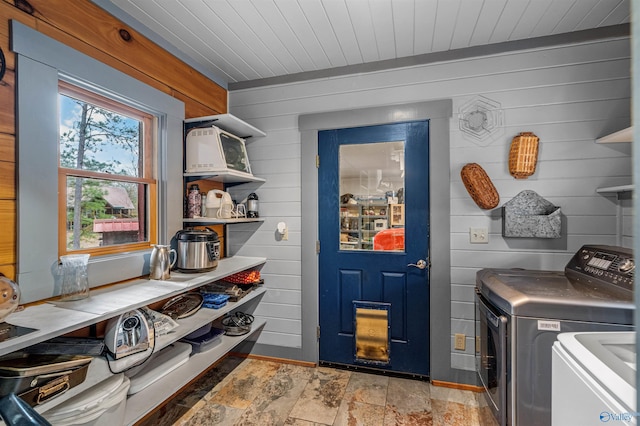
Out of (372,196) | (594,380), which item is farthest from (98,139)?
(594,380)

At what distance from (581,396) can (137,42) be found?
8.90 ft

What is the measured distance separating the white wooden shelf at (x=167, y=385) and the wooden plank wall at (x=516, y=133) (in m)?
0.84

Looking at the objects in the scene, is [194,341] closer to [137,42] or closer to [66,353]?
[66,353]

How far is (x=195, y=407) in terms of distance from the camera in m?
2.09

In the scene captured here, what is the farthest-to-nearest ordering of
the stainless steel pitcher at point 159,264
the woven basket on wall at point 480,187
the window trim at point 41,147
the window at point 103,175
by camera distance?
the woven basket on wall at point 480,187 → the stainless steel pitcher at point 159,264 → the window at point 103,175 → the window trim at point 41,147

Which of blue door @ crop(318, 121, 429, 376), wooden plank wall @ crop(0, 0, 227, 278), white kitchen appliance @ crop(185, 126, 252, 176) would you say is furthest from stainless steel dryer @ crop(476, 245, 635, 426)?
wooden plank wall @ crop(0, 0, 227, 278)

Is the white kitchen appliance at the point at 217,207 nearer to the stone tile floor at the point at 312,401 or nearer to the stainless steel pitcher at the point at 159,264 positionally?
the stainless steel pitcher at the point at 159,264

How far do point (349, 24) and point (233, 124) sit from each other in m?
1.12

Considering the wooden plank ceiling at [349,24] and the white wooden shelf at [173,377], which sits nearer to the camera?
the white wooden shelf at [173,377]

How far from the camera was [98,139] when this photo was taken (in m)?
1.79

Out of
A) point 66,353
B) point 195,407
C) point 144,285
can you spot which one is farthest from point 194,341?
point 66,353

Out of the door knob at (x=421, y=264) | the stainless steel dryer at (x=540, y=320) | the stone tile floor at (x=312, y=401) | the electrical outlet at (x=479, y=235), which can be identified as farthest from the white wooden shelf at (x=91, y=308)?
the electrical outlet at (x=479, y=235)

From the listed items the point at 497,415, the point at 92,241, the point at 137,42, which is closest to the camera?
the point at 497,415

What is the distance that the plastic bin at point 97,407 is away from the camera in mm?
1200
